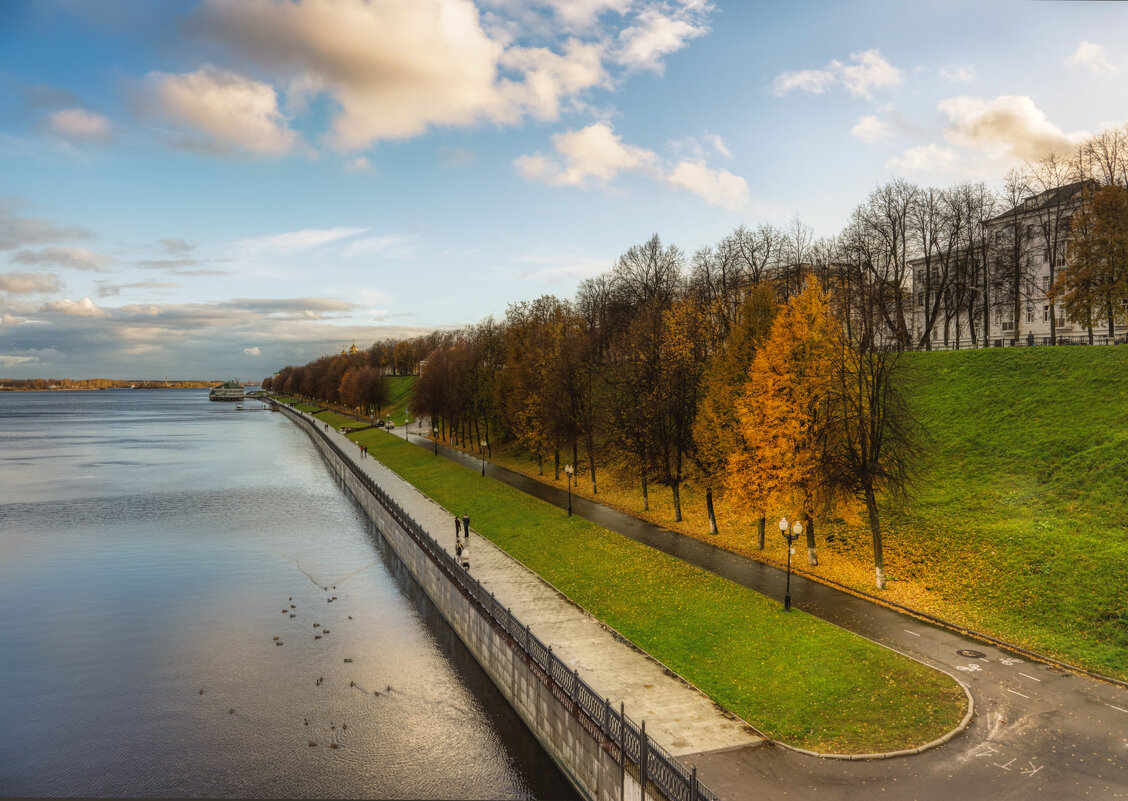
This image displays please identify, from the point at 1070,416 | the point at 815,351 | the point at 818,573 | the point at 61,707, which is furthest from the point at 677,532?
the point at 61,707

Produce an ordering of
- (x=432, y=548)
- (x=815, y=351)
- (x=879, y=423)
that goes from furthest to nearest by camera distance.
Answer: (x=432, y=548) → (x=815, y=351) → (x=879, y=423)

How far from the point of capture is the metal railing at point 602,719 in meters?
12.0

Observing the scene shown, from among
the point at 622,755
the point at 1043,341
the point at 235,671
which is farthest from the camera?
the point at 1043,341

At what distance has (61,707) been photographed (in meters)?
21.8

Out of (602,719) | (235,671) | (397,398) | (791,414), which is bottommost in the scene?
(235,671)

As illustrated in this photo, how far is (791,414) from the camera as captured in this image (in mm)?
27969

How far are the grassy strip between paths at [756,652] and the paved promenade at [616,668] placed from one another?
619mm

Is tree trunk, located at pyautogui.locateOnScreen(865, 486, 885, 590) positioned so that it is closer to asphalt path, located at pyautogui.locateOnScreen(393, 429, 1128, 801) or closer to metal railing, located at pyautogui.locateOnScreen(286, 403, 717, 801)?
asphalt path, located at pyautogui.locateOnScreen(393, 429, 1128, 801)

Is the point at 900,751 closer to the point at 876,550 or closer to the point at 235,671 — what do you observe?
the point at 876,550

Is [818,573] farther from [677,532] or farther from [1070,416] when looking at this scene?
[1070,416]

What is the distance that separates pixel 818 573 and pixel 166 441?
12038 cm

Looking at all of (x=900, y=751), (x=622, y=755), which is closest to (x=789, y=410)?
(x=900, y=751)

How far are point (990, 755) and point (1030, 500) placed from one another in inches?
690

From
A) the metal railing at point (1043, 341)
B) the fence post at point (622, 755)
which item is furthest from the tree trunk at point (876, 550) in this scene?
the metal railing at point (1043, 341)
